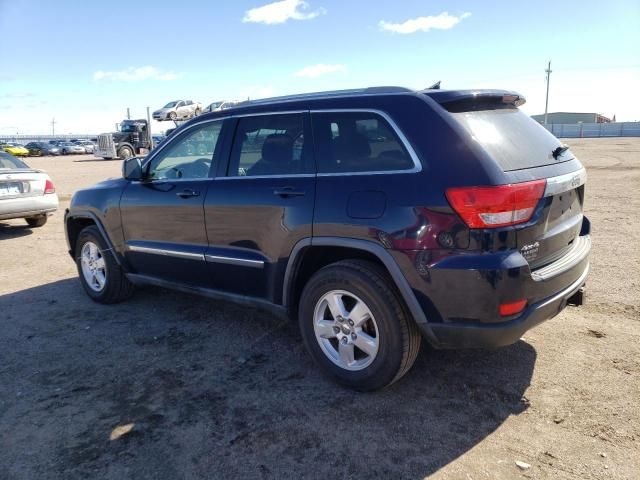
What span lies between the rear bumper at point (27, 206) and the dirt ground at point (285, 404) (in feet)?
14.0

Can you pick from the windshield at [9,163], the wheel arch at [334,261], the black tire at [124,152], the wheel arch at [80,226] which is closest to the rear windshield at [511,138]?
the wheel arch at [334,261]

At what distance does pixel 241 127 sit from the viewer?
4.04m

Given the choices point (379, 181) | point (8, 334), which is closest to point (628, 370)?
point (379, 181)

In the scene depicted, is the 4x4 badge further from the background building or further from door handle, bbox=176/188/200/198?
the background building

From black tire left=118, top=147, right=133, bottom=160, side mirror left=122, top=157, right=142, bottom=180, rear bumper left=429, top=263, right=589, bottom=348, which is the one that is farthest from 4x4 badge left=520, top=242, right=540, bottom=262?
black tire left=118, top=147, right=133, bottom=160

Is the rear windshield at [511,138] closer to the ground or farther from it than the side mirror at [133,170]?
farther from it

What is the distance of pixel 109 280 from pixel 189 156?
1.64 m

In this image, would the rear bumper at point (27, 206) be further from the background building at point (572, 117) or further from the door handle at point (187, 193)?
the background building at point (572, 117)

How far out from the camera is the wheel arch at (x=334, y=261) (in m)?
3.01

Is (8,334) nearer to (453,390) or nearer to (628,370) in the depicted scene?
(453,390)

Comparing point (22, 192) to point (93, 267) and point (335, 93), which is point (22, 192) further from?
point (335, 93)

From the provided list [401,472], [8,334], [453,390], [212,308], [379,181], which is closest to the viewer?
[401,472]

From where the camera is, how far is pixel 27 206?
8719mm

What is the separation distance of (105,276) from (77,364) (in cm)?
146
